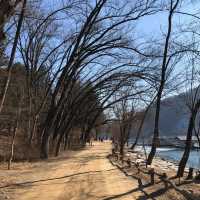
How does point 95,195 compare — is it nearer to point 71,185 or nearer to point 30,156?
point 71,185

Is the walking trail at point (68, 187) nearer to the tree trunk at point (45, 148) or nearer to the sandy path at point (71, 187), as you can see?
the sandy path at point (71, 187)

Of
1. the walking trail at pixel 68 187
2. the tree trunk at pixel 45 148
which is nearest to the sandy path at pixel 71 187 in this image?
the walking trail at pixel 68 187

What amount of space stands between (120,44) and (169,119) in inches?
3070

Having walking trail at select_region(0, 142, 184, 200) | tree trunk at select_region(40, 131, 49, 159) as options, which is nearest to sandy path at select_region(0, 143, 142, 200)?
walking trail at select_region(0, 142, 184, 200)

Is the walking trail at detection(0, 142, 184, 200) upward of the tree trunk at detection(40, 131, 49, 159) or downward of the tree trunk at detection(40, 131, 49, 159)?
downward

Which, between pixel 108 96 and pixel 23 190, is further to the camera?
pixel 108 96

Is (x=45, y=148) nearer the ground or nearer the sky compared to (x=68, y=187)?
nearer the sky

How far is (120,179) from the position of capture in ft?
75.8

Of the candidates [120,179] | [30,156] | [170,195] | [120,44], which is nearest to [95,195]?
[170,195]

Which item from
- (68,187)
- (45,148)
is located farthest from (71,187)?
(45,148)

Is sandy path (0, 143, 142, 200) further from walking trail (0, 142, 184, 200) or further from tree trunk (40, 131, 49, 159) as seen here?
tree trunk (40, 131, 49, 159)

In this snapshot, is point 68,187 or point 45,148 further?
point 45,148

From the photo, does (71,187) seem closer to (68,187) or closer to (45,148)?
(68,187)

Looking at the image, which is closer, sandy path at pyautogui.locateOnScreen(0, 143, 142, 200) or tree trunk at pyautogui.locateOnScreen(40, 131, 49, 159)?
sandy path at pyautogui.locateOnScreen(0, 143, 142, 200)
